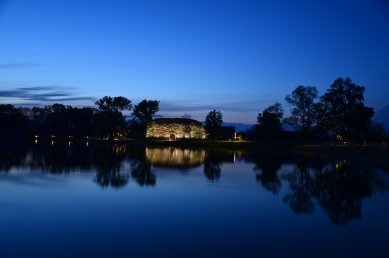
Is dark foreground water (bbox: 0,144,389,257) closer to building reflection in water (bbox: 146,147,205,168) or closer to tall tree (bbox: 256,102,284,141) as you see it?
building reflection in water (bbox: 146,147,205,168)

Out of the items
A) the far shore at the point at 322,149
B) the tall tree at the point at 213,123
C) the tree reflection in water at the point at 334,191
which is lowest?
the tree reflection in water at the point at 334,191

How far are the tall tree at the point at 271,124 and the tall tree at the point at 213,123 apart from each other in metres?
11.8

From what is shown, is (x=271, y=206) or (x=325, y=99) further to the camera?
(x=325, y=99)

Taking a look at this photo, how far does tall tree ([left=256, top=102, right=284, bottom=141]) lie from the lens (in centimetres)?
6194

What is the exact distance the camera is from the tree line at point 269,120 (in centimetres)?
5397

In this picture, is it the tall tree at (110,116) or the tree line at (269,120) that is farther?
the tall tree at (110,116)

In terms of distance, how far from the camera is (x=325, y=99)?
55.6 meters

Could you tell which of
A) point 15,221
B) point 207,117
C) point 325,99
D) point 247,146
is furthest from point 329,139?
point 15,221

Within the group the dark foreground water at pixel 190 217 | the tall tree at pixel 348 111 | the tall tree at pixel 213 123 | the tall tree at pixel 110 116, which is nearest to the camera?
the dark foreground water at pixel 190 217

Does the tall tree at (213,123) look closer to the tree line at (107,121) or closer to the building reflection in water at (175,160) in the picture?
the tree line at (107,121)

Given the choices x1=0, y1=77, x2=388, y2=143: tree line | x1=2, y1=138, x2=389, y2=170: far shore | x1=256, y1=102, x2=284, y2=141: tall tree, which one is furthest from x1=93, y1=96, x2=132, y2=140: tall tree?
x1=256, y1=102, x2=284, y2=141: tall tree

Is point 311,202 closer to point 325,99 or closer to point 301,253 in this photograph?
point 301,253

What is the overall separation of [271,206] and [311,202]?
174cm

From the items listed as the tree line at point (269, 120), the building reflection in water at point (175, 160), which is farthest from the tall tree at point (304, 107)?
the building reflection in water at point (175, 160)
